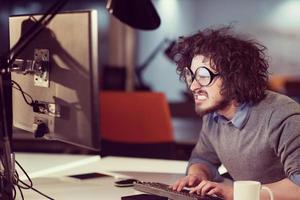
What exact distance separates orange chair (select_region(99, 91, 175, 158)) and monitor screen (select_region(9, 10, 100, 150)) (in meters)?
1.53

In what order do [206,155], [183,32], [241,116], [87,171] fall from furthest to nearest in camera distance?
1. [183,32]
2. [87,171]
3. [206,155]
4. [241,116]

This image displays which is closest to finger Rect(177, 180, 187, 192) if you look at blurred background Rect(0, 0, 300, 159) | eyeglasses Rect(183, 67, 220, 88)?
eyeglasses Rect(183, 67, 220, 88)

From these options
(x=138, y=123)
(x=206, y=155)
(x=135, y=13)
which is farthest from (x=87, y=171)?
(x=138, y=123)

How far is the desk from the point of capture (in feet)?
6.68

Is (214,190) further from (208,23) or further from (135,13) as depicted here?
(208,23)

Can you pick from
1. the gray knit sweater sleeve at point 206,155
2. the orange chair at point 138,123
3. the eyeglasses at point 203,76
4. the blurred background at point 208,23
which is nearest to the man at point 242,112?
the eyeglasses at point 203,76

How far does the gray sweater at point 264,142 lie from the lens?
1.90 m

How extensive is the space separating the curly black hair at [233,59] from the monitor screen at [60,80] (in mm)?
536

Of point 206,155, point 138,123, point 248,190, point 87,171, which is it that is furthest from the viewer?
point 138,123

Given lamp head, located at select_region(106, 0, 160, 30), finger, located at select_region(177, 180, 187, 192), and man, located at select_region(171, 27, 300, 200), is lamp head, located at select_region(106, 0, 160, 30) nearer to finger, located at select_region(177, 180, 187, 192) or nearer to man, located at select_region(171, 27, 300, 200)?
man, located at select_region(171, 27, 300, 200)

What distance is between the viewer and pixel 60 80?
1812 millimetres

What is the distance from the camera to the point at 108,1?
1834 mm

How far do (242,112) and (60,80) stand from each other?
0.67m

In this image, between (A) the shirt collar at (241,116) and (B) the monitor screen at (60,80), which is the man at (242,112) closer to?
(A) the shirt collar at (241,116)
